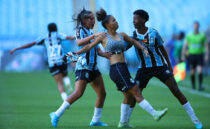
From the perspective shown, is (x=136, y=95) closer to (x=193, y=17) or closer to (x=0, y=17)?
(x=193, y=17)

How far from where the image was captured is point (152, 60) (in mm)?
6770

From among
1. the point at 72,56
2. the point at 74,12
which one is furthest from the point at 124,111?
the point at 74,12

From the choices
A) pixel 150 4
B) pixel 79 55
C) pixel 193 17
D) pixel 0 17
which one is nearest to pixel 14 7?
pixel 0 17

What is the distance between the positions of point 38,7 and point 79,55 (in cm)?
3216

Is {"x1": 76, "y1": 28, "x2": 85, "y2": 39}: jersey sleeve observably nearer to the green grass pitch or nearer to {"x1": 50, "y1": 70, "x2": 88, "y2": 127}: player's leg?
{"x1": 50, "y1": 70, "x2": 88, "y2": 127}: player's leg

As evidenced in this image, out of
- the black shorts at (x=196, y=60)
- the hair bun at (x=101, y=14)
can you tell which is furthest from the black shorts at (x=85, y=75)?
the black shorts at (x=196, y=60)

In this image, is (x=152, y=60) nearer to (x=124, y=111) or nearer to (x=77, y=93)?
(x=124, y=111)

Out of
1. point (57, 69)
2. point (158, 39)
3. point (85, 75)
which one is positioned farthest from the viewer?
point (57, 69)

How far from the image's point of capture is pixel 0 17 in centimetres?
3694

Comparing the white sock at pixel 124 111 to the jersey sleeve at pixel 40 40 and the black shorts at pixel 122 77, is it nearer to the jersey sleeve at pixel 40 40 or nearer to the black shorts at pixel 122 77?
the black shorts at pixel 122 77

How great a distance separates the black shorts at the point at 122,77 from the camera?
20.9 feet

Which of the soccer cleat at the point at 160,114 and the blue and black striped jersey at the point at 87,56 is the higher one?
the blue and black striped jersey at the point at 87,56

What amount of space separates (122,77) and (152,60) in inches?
27.2

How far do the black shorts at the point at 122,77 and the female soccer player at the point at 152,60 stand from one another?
45 cm
